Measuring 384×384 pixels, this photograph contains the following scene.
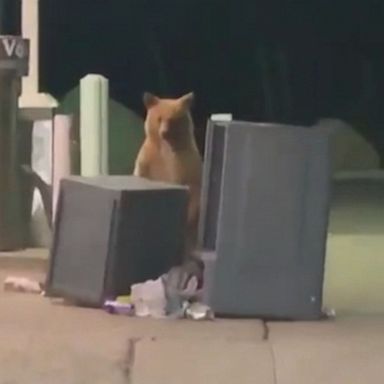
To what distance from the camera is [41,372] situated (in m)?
1.28

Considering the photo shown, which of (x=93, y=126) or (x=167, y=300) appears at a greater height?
(x=93, y=126)

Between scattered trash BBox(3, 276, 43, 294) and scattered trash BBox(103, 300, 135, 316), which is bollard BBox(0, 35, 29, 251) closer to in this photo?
scattered trash BBox(3, 276, 43, 294)

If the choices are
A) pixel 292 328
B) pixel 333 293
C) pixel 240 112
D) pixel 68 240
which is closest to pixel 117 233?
pixel 68 240

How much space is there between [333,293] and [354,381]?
39 centimetres

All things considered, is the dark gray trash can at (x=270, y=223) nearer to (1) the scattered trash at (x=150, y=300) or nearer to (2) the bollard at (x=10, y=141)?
(1) the scattered trash at (x=150, y=300)

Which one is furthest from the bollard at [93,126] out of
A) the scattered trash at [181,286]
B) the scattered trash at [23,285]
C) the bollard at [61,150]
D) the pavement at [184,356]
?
the pavement at [184,356]

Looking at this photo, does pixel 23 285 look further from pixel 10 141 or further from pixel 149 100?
pixel 149 100

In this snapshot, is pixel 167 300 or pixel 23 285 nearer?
pixel 167 300

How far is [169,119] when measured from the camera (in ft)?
6.04

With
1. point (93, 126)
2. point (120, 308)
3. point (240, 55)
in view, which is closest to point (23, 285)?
point (120, 308)

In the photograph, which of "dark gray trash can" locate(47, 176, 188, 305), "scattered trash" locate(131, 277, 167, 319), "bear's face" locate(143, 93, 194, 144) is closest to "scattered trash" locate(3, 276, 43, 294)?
"dark gray trash can" locate(47, 176, 188, 305)

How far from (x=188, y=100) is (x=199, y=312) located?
0.47 meters

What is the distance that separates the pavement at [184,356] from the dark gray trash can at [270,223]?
83 mm

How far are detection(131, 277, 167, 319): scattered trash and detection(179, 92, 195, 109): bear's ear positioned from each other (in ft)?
1.41
